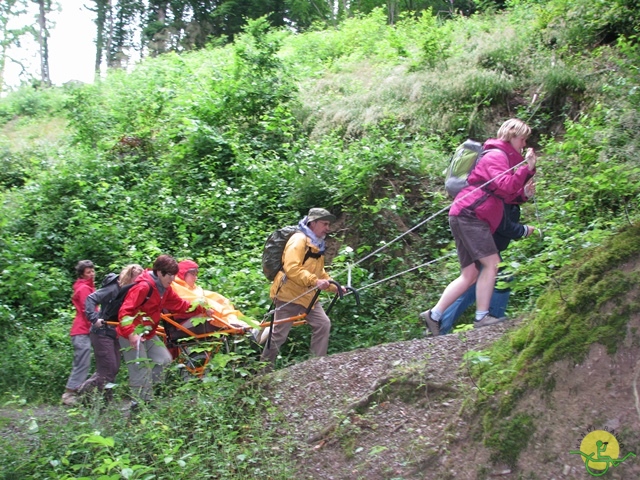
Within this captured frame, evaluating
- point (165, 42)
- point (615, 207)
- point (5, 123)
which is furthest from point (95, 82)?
point (615, 207)

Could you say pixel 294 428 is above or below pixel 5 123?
below

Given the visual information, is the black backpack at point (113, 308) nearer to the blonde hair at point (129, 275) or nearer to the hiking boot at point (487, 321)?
the blonde hair at point (129, 275)

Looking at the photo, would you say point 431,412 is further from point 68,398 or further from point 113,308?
point 68,398

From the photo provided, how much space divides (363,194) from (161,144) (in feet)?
18.8

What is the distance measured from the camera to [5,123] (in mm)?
23062

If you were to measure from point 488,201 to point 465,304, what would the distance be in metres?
1.10

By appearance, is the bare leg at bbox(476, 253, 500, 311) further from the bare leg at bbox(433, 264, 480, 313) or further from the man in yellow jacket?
the man in yellow jacket

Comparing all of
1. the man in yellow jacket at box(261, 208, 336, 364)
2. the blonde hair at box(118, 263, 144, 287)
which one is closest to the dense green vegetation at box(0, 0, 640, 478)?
the man in yellow jacket at box(261, 208, 336, 364)

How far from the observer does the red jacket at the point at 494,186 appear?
6453 mm

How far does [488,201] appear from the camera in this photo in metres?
6.58

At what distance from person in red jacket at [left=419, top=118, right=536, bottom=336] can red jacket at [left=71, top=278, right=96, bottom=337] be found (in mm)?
4365

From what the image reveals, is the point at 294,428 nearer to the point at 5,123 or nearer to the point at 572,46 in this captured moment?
the point at 572,46

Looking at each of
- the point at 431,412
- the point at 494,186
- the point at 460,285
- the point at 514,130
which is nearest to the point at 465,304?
the point at 460,285

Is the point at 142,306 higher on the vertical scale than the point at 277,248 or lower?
lower
